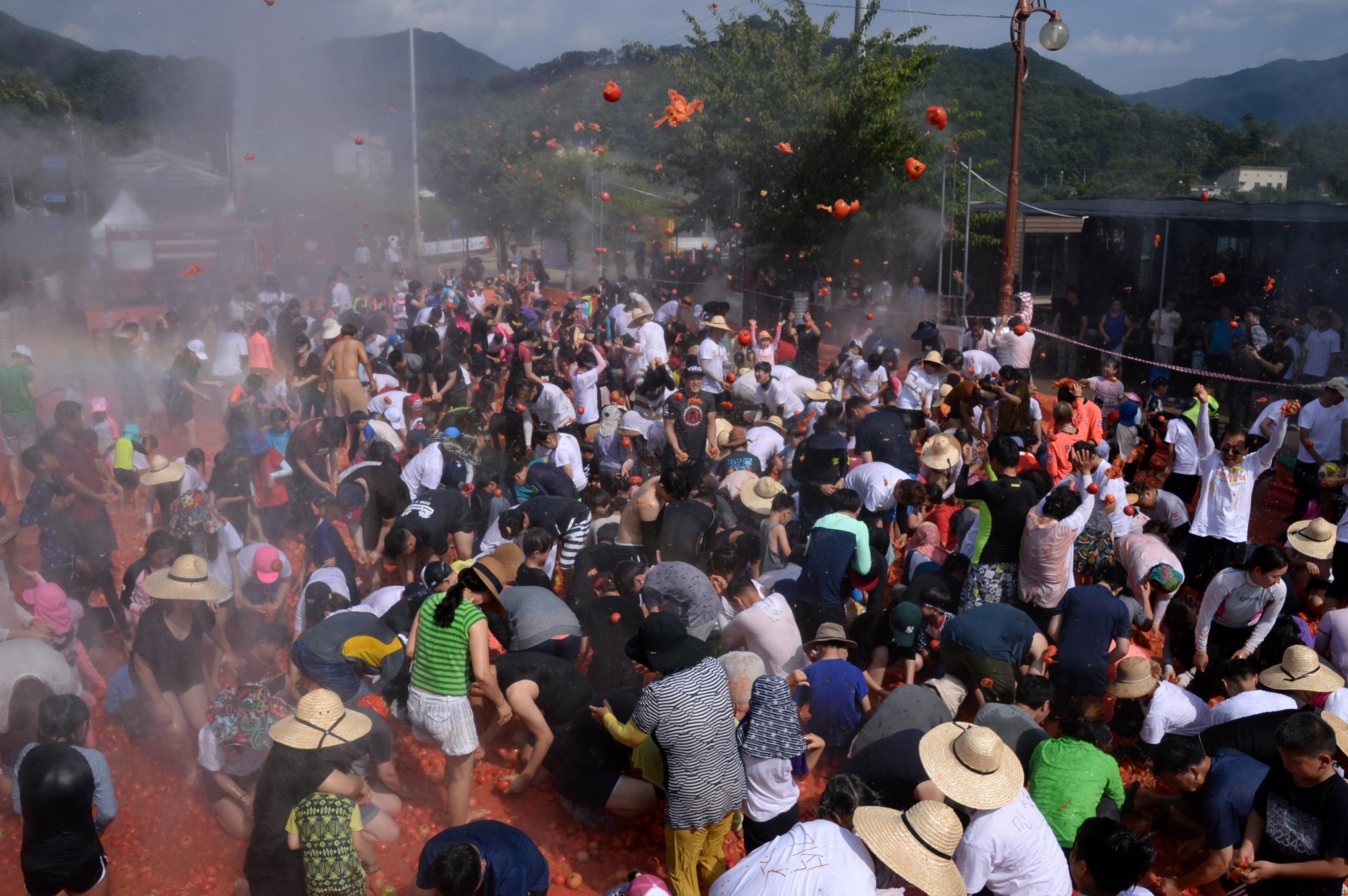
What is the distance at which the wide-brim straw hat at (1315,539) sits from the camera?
18.2 ft

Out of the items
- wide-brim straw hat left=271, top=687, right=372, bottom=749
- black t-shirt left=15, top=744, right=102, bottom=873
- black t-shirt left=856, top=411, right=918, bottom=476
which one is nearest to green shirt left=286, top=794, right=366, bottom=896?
wide-brim straw hat left=271, top=687, right=372, bottom=749

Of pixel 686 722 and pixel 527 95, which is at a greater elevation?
pixel 527 95

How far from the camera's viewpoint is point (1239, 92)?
14200 cm

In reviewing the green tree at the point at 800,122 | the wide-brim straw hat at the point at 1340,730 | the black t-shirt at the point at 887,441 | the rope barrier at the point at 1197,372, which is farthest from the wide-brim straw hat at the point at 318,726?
the green tree at the point at 800,122

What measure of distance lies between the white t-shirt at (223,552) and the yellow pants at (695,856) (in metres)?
3.10

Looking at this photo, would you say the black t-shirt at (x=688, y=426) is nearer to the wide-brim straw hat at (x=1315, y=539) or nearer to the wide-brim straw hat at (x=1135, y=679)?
the wide-brim straw hat at (x=1135, y=679)

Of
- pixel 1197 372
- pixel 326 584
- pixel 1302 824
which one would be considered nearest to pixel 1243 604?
pixel 1302 824

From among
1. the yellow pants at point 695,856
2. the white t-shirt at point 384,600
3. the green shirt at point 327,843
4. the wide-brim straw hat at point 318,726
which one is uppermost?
the wide-brim straw hat at point 318,726

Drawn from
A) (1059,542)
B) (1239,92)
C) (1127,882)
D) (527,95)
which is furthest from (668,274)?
(1239,92)

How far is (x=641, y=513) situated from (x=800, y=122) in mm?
13449

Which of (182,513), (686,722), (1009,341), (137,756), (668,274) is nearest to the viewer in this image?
(686,722)

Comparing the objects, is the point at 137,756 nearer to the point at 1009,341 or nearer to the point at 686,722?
the point at 686,722

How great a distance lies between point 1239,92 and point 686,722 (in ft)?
562

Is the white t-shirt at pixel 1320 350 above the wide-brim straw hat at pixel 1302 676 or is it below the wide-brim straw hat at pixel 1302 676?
above
